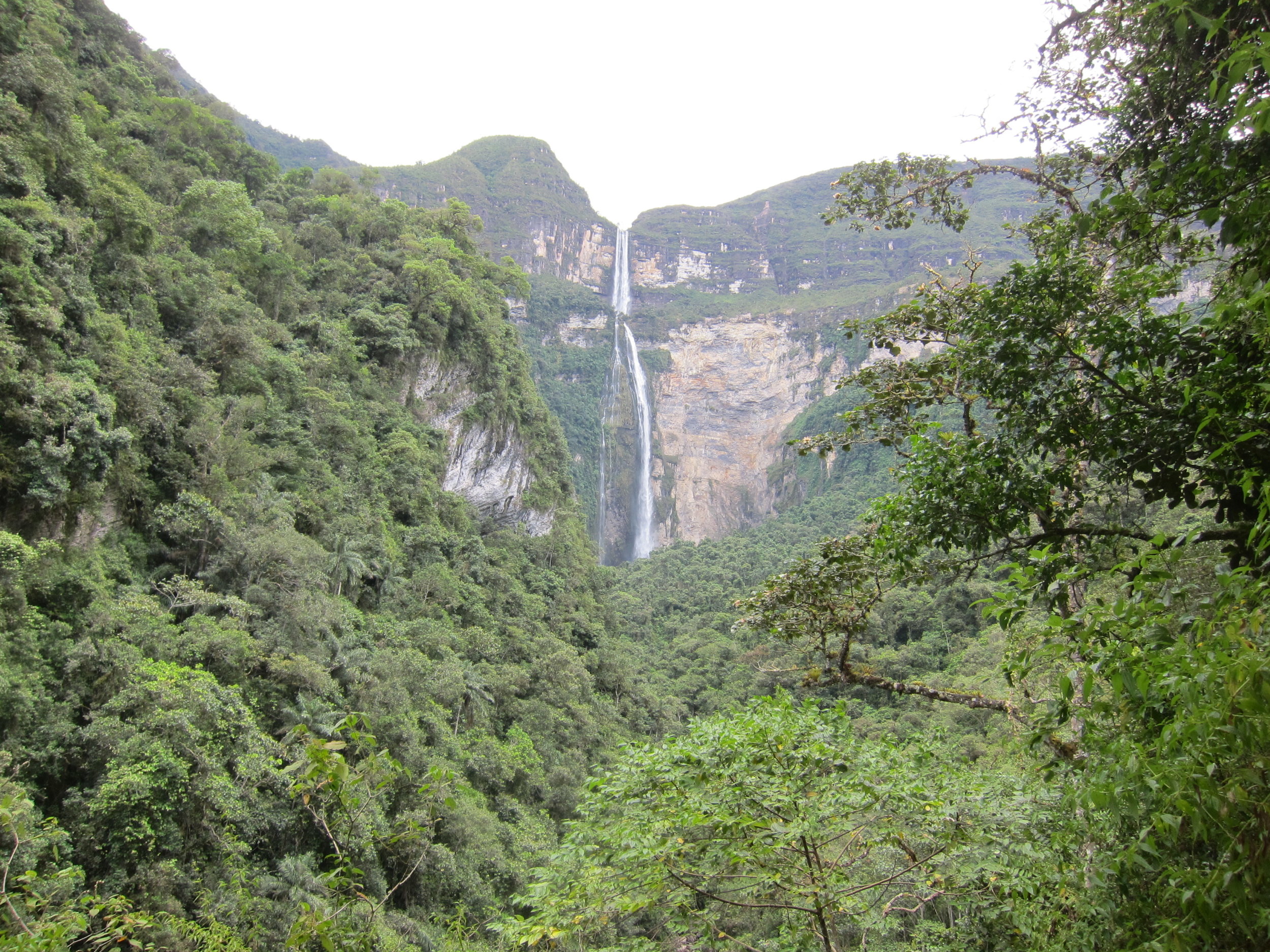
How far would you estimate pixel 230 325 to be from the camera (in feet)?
51.9

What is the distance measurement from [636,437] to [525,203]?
33.9m

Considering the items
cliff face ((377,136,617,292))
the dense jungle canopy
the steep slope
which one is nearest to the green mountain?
cliff face ((377,136,617,292))

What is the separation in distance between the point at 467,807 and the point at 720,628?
24.9 metres

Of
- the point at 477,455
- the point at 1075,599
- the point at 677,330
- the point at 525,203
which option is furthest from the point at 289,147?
the point at 1075,599

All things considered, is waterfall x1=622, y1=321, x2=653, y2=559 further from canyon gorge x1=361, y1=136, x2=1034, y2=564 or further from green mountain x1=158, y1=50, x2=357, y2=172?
green mountain x1=158, y1=50, x2=357, y2=172

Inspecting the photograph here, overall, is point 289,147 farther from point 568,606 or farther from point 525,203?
point 568,606

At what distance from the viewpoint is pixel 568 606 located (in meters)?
27.0

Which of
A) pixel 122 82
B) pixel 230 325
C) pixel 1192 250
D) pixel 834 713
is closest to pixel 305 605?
pixel 230 325

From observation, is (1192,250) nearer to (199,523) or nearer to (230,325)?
(199,523)

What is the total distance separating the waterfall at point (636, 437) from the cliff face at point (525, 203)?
1150cm

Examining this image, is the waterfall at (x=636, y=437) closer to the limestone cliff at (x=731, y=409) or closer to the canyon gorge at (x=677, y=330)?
the canyon gorge at (x=677, y=330)

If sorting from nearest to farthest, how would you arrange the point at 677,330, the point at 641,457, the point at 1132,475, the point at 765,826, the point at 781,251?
the point at 1132,475, the point at 765,826, the point at 641,457, the point at 677,330, the point at 781,251

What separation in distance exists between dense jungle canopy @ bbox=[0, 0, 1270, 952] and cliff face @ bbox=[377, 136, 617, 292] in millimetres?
48996

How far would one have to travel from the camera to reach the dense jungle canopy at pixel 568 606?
2.13 m
